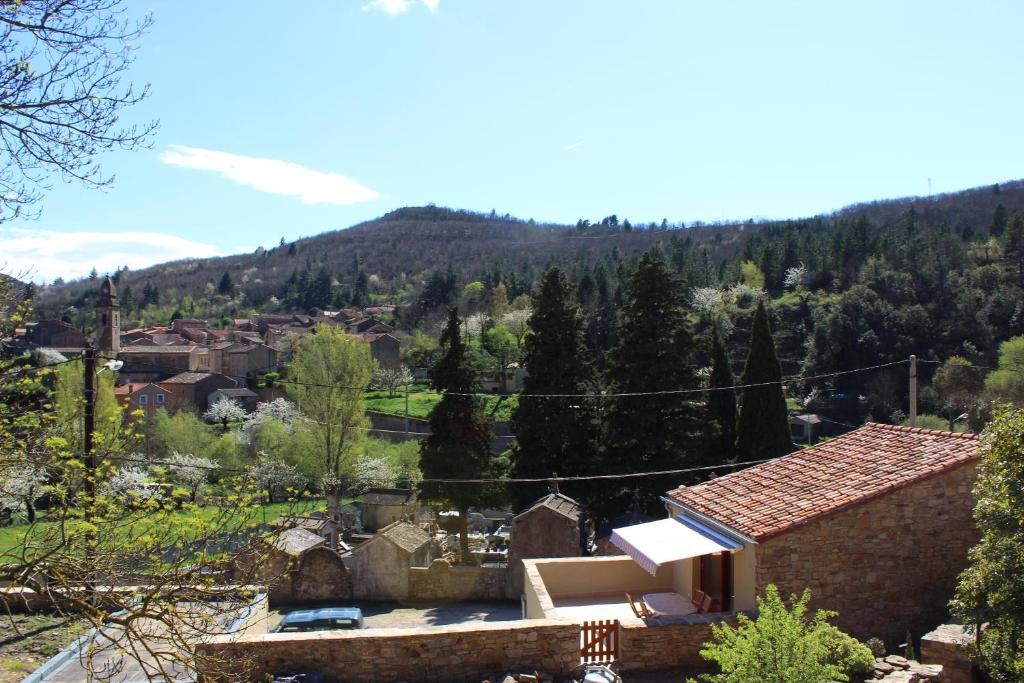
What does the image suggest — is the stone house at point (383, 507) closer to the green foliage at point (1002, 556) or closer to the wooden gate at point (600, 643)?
the wooden gate at point (600, 643)

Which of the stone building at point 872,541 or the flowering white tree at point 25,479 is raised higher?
the flowering white tree at point 25,479

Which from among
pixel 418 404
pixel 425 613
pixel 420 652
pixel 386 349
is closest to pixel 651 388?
pixel 425 613

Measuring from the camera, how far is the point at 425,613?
2233cm

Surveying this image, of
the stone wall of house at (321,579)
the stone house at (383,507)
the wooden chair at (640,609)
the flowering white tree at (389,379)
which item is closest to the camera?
the wooden chair at (640,609)

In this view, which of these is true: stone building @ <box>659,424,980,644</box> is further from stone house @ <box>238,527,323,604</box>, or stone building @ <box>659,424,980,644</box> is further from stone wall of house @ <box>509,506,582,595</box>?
stone wall of house @ <box>509,506,582,595</box>

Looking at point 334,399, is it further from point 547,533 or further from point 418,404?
point 418,404

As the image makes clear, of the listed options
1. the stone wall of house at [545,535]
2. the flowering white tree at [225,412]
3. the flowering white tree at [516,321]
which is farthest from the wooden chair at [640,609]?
the flowering white tree at [516,321]

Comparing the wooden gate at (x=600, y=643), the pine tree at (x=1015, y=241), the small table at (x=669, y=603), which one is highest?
the pine tree at (x=1015, y=241)

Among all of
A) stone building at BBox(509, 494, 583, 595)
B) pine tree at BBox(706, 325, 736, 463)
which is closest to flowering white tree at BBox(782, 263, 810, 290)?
pine tree at BBox(706, 325, 736, 463)

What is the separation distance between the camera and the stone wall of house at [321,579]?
23250 millimetres

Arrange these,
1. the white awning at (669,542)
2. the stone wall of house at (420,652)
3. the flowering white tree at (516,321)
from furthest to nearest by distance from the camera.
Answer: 1. the flowering white tree at (516,321)
2. the white awning at (669,542)
3. the stone wall of house at (420,652)

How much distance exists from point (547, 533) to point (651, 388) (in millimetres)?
7199

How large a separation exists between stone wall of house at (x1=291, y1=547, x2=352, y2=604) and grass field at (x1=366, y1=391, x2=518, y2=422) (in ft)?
92.5

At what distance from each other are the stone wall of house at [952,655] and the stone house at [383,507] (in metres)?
28.5
